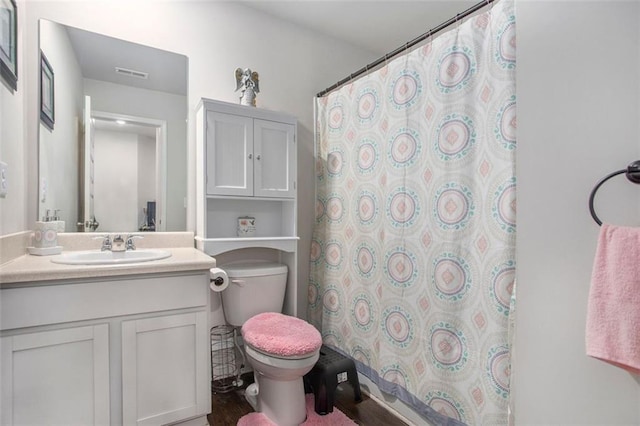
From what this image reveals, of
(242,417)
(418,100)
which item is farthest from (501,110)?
(242,417)

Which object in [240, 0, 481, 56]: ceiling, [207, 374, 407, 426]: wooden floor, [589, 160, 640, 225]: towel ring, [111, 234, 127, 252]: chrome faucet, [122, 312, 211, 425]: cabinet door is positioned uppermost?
[240, 0, 481, 56]: ceiling

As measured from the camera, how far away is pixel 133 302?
1327mm

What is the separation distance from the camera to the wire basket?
2.02 metres

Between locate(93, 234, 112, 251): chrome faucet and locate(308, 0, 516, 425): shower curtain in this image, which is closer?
locate(308, 0, 516, 425): shower curtain

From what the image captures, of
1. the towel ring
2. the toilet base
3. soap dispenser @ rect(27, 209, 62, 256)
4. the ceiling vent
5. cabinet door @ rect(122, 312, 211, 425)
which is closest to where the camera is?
the towel ring

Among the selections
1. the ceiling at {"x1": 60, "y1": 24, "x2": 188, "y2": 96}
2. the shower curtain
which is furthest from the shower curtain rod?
the ceiling at {"x1": 60, "y1": 24, "x2": 188, "y2": 96}

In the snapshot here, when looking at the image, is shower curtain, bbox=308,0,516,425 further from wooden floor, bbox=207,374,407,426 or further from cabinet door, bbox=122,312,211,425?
cabinet door, bbox=122,312,211,425

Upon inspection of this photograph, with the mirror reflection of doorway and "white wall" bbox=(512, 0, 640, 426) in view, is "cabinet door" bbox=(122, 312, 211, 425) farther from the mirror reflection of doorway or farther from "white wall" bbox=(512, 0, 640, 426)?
"white wall" bbox=(512, 0, 640, 426)

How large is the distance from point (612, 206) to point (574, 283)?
18cm

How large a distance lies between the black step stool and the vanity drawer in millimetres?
780

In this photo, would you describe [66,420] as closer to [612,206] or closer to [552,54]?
[612,206]

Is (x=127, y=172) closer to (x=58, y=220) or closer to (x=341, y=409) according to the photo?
(x=58, y=220)

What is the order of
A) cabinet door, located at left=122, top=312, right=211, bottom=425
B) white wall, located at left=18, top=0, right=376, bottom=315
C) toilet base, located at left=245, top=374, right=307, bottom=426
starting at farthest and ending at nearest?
1. white wall, located at left=18, top=0, right=376, bottom=315
2. toilet base, located at left=245, top=374, right=307, bottom=426
3. cabinet door, located at left=122, top=312, right=211, bottom=425

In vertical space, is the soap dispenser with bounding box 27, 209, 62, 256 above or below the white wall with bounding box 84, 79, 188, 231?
below
